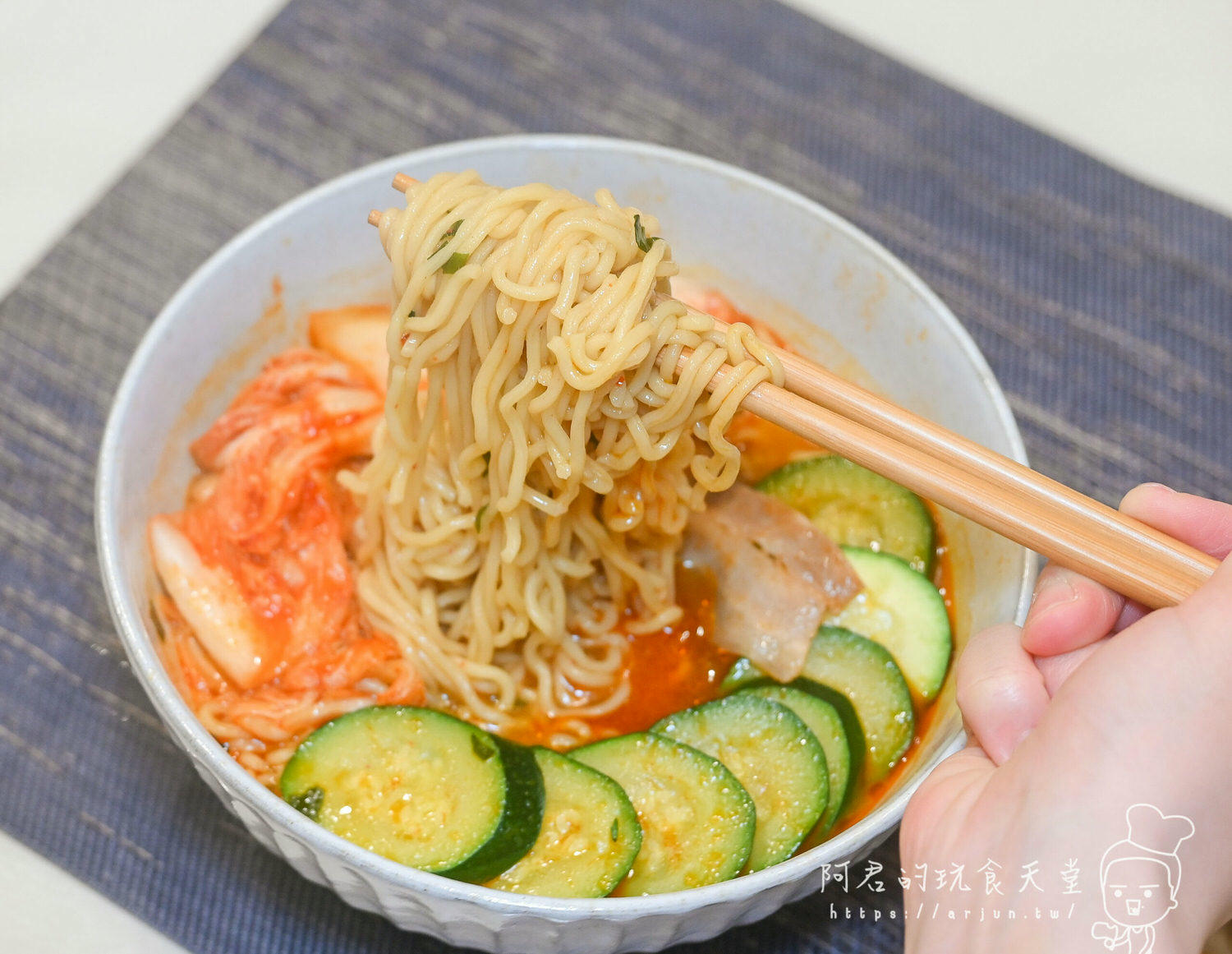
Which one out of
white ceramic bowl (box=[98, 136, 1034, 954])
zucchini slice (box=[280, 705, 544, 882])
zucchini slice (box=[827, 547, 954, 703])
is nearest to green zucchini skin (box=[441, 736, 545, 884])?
zucchini slice (box=[280, 705, 544, 882])

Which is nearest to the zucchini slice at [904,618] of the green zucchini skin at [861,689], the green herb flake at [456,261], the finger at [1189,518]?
the green zucchini skin at [861,689]

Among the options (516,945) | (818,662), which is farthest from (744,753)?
(516,945)

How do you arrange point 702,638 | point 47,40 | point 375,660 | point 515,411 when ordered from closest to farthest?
point 515,411 < point 375,660 < point 702,638 < point 47,40

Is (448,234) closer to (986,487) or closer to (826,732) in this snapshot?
(986,487)

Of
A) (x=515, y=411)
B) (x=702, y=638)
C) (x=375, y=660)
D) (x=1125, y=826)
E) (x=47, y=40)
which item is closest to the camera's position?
(x=1125, y=826)

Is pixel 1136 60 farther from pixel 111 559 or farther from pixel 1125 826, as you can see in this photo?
pixel 111 559

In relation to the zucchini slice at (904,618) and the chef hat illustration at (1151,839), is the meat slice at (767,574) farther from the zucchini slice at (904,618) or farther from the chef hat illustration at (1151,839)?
the chef hat illustration at (1151,839)
